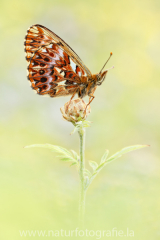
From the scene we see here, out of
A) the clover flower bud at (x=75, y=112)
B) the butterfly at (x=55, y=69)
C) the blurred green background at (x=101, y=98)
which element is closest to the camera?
the clover flower bud at (x=75, y=112)

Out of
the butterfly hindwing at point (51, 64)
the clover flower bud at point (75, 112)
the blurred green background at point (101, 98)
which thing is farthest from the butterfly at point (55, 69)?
the blurred green background at point (101, 98)

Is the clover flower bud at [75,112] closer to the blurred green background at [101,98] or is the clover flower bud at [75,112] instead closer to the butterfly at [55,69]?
the butterfly at [55,69]

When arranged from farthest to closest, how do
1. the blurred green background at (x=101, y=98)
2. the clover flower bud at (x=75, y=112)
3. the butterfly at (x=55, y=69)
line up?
1. the blurred green background at (x=101, y=98)
2. the butterfly at (x=55, y=69)
3. the clover flower bud at (x=75, y=112)

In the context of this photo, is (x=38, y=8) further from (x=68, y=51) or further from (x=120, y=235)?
(x=120, y=235)

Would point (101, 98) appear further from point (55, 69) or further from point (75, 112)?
point (75, 112)

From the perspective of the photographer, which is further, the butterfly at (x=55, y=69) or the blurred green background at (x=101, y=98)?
the blurred green background at (x=101, y=98)

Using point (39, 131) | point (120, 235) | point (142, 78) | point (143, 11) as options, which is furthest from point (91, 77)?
point (143, 11)
